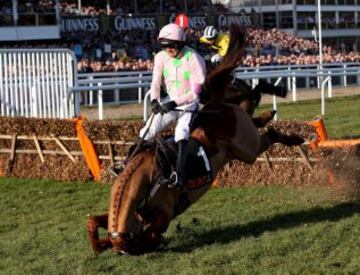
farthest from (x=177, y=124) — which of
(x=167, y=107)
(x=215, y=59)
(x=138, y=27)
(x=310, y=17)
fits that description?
(x=310, y=17)

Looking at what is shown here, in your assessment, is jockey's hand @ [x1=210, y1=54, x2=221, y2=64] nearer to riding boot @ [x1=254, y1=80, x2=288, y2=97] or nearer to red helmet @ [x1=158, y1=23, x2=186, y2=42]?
riding boot @ [x1=254, y1=80, x2=288, y2=97]

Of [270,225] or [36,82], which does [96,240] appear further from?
[36,82]

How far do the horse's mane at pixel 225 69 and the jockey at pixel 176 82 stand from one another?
0.19 metres

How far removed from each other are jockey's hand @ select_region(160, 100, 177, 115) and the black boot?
31cm

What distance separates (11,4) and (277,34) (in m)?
15.4

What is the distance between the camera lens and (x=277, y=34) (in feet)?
145

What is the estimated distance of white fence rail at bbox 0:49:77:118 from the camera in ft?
43.6

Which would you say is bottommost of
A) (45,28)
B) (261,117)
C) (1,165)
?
(1,165)

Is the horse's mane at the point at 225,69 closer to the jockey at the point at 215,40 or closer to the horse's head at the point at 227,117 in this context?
the horse's head at the point at 227,117

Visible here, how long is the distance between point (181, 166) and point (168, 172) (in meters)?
0.13

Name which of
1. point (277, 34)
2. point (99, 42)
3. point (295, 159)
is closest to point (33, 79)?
point (295, 159)

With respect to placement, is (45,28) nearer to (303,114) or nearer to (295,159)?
(303,114)

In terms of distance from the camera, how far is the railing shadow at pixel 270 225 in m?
7.24

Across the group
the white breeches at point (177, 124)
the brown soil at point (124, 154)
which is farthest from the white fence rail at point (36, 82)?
the white breeches at point (177, 124)
